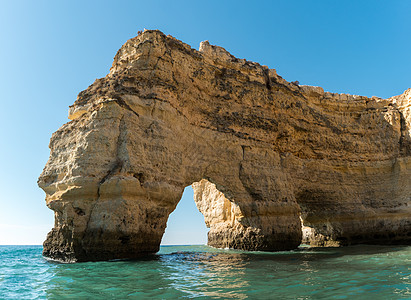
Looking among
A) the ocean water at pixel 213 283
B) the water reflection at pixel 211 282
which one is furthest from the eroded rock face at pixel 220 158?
the water reflection at pixel 211 282

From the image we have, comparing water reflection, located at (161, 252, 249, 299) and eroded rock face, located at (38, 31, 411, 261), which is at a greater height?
eroded rock face, located at (38, 31, 411, 261)

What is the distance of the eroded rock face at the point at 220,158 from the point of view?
10.1 m

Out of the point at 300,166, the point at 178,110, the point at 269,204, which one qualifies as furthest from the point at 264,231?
the point at 178,110

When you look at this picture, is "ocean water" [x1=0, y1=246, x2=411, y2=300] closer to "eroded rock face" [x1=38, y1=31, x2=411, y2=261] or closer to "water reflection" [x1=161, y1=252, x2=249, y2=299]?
"water reflection" [x1=161, y1=252, x2=249, y2=299]

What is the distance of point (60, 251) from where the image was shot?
32.8 feet

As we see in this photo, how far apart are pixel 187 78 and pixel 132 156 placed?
15.7 feet

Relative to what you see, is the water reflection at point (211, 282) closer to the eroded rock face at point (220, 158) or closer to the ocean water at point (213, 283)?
the ocean water at point (213, 283)

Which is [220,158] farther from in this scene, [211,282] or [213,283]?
[213,283]

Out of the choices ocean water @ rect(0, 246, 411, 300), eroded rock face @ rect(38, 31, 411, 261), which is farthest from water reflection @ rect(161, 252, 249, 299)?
eroded rock face @ rect(38, 31, 411, 261)

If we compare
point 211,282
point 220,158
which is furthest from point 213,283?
point 220,158

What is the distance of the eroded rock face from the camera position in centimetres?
1010

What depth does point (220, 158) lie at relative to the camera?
14.1 metres

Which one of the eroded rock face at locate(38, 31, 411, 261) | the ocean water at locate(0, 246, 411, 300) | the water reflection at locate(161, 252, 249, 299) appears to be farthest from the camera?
the eroded rock face at locate(38, 31, 411, 261)

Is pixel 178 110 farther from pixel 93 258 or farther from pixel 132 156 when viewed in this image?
pixel 93 258
